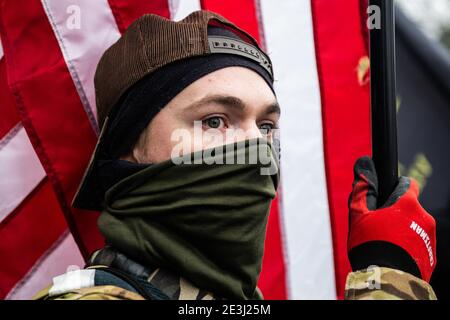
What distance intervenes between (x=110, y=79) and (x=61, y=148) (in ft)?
1.12

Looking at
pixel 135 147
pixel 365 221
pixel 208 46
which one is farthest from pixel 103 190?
pixel 365 221

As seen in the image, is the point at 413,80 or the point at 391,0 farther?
the point at 413,80

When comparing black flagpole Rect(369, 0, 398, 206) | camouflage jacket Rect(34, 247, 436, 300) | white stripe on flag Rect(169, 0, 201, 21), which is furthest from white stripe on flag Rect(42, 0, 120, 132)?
black flagpole Rect(369, 0, 398, 206)

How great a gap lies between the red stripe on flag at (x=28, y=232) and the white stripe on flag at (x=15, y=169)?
0.03 meters

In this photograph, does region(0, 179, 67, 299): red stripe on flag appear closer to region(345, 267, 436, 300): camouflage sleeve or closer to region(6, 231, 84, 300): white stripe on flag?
region(6, 231, 84, 300): white stripe on flag

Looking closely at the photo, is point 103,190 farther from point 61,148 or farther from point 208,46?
point 208,46

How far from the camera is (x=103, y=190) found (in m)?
1.62

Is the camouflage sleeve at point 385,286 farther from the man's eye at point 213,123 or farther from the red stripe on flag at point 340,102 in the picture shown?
the red stripe on flag at point 340,102

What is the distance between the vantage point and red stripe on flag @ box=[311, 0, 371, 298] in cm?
236

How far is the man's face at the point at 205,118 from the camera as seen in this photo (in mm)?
1504

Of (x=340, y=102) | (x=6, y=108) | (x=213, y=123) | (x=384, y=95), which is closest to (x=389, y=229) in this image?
(x=384, y=95)

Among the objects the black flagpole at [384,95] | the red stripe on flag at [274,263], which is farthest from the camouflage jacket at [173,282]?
the red stripe on flag at [274,263]

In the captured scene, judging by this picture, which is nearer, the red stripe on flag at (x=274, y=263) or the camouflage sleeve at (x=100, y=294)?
the camouflage sleeve at (x=100, y=294)

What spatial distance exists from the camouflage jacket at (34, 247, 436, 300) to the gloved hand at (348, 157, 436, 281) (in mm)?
82
